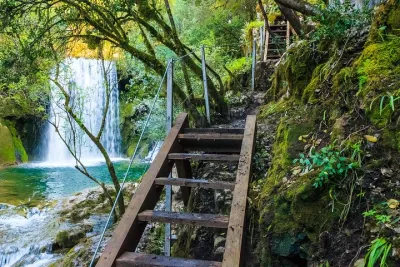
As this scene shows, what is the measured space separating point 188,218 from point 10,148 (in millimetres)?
17426

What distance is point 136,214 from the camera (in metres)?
2.67

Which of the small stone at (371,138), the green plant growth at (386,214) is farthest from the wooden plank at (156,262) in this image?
the small stone at (371,138)

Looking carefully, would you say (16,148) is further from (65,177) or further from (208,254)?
(208,254)

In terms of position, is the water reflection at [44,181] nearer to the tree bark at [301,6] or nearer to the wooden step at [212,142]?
the wooden step at [212,142]

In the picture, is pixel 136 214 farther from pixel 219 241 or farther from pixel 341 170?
pixel 341 170

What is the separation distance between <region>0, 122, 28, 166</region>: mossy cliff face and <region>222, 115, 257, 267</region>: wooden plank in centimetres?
1646

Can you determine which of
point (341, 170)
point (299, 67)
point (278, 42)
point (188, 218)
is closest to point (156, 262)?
point (188, 218)

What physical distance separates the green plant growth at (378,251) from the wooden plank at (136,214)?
5.20ft

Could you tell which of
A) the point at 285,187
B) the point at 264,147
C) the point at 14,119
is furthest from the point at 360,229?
the point at 14,119

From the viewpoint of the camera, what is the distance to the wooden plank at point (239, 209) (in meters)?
2.21

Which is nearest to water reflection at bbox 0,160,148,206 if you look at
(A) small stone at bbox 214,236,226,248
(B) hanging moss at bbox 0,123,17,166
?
(B) hanging moss at bbox 0,123,17,166

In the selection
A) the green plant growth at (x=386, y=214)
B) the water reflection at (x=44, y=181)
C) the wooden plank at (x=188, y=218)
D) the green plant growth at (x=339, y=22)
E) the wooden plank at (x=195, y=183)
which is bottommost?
the water reflection at (x=44, y=181)

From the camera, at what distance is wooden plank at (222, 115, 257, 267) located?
2207 mm

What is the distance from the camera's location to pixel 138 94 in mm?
9430
